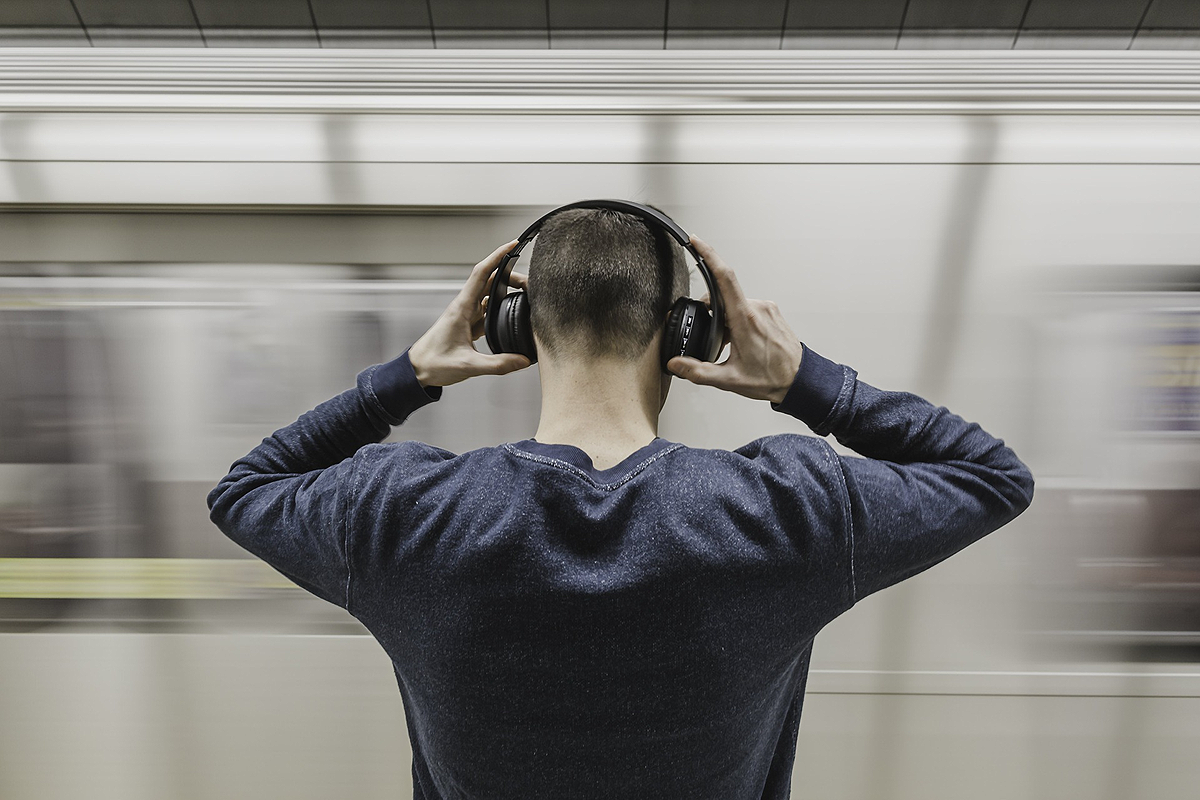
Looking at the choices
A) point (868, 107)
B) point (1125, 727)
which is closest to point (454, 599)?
point (868, 107)

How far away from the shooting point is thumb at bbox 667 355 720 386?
764 mm

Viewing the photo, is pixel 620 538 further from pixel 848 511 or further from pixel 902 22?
pixel 902 22

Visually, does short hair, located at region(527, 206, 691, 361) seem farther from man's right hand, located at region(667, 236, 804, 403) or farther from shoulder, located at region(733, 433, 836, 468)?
shoulder, located at region(733, 433, 836, 468)

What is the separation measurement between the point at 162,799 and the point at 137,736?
7.1 inches

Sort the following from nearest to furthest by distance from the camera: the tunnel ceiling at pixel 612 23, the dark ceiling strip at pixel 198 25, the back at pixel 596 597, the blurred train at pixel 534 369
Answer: the back at pixel 596 597, the blurred train at pixel 534 369, the tunnel ceiling at pixel 612 23, the dark ceiling strip at pixel 198 25

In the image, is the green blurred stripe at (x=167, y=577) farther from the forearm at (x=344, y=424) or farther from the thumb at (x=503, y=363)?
the thumb at (x=503, y=363)

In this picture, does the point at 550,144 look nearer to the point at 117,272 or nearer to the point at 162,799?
the point at 117,272

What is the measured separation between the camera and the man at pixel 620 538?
2.15 ft

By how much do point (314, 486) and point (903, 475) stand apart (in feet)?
2.27

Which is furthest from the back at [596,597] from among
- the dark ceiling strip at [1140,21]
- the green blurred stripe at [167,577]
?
the dark ceiling strip at [1140,21]

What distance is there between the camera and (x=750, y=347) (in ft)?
2.61

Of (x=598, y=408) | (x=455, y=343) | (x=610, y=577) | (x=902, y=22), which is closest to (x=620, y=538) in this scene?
(x=610, y=577)

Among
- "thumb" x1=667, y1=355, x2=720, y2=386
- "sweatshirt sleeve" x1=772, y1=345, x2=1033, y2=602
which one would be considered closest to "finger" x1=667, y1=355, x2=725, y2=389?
"thumb" x1=667, y1=355, x2=720, y2=386

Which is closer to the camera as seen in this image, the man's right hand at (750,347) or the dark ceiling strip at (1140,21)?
the man's right hand at (750,347)
